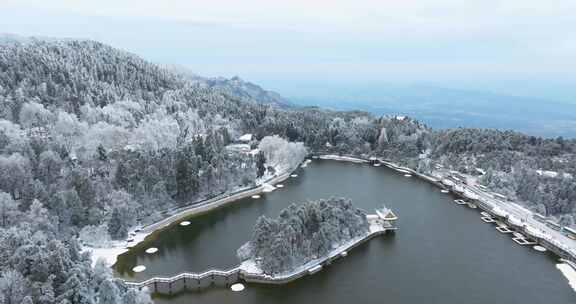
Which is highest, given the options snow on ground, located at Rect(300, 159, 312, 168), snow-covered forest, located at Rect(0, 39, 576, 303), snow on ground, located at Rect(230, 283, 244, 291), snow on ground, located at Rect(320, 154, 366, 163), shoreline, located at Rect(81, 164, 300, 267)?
snow-covered forest, located at Rect(0, 39, 576, 303)

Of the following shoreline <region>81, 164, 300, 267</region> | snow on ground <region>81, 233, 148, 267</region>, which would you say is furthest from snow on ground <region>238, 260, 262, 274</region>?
snow on ground <region>81, 233, 148, 267</region>

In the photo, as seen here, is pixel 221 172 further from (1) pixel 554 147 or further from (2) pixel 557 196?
(1) pixel 554 147

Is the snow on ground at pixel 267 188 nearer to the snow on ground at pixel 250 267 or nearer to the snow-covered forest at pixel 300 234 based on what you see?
the snow-covered forest at pixel 300 234

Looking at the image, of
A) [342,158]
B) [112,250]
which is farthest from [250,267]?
[342,158]

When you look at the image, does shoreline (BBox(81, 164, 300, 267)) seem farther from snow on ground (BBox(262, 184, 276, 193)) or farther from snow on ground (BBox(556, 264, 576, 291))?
snow on ground (BBox(556, 264, 576, 291))

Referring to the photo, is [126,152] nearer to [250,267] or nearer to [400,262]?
[250,267]

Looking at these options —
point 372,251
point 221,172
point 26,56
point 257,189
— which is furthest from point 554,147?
point 26,56
